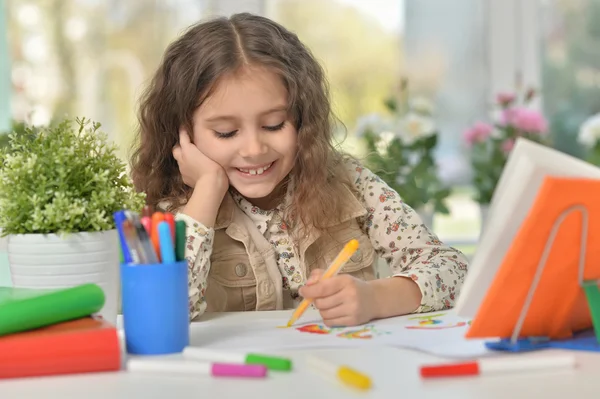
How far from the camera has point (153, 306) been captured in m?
0.97

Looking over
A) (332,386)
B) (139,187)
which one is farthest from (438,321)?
(139,187)

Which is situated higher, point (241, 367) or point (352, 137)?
point (352, 137)

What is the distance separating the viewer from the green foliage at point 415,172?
8.94ft

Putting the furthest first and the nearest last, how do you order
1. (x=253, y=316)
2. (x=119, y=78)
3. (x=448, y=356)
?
(x=119, y=78) < (x=253, y=316) < (x=448, y=356)

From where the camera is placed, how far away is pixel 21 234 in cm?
112

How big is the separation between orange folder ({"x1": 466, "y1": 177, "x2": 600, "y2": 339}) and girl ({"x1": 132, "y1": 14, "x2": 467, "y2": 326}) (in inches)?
14.8

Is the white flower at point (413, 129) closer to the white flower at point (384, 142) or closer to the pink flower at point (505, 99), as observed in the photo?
the white flower at point (384, 142)

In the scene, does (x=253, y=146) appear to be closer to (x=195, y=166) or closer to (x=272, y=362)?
(x=195, y=166)

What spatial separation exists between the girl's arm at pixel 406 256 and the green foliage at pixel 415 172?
1.07 metres

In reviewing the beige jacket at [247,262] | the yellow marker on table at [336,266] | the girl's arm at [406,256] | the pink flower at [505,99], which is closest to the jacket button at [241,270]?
the beige jacket at [247,262]

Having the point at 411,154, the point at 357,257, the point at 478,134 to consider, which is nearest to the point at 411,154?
the point at 411,154

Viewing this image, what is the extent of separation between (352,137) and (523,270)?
2.50 metres

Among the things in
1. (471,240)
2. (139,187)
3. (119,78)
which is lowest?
(471,240)

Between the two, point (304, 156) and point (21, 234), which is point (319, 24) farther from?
point (21, 234)
